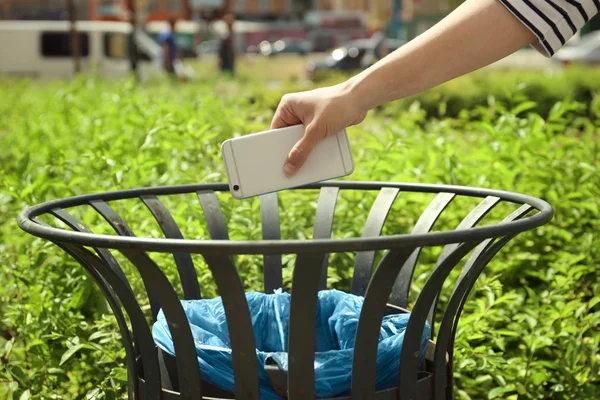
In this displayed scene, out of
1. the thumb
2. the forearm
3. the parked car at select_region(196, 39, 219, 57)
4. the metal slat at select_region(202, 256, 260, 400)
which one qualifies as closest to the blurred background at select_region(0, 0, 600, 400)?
the metal slat at select_region(202, 256, 260, 400)

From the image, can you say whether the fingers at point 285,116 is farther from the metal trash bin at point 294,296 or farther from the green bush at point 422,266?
the green bush at point 422,266

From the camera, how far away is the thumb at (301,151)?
1.71m

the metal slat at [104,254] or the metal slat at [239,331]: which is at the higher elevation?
the metal slat at [104,254]

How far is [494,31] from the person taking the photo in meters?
1.62

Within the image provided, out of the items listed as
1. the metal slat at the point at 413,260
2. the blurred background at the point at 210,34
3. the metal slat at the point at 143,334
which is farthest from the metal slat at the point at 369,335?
the blurred background at the point at 210,34

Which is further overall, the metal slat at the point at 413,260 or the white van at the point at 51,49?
the white van at the point at 51,49

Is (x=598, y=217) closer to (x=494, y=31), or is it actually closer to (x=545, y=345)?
(x=545, y=345)

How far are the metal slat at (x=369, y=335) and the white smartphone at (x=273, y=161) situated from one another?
345 mm

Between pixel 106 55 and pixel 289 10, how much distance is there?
190ft

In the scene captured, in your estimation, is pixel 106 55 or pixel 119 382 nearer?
pixel 119 382

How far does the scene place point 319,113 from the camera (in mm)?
1687

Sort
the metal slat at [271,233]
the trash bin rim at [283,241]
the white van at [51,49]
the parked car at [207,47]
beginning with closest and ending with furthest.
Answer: the trash bin rim at [283,241] → the metal slat at [271,233] → the white van at [51,49] → the parked car at [207,47]

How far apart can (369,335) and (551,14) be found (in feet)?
2.30

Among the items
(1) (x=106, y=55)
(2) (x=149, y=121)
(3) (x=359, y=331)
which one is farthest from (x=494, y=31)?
(1) (x=106, y=55)
